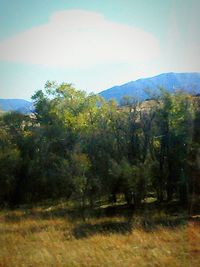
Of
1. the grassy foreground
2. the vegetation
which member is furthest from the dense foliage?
the grassy foreground

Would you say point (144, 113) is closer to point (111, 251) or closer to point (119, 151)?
point (119, 151)

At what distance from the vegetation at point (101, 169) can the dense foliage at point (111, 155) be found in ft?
0.31

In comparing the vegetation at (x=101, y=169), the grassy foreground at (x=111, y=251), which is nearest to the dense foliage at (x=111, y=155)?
the vegetation at (x=101, y=169)

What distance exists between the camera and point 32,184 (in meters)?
43.5

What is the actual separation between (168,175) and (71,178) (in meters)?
10.9

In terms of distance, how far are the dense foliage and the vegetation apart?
0.10m

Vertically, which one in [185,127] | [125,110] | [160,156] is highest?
[125,110]

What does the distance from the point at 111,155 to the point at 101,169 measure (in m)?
1.99

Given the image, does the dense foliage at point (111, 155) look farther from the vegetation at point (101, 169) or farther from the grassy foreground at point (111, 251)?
the grassy foreground at point (111, 251)

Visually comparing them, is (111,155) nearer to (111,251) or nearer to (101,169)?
(101,169)

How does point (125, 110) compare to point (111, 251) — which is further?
point (125, 110)

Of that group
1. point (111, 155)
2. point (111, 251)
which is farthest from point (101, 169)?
point (111, 251)

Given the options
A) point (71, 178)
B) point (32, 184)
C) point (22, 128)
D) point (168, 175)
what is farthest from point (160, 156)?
point (22, 128)

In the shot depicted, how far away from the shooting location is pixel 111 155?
34.9 metres
